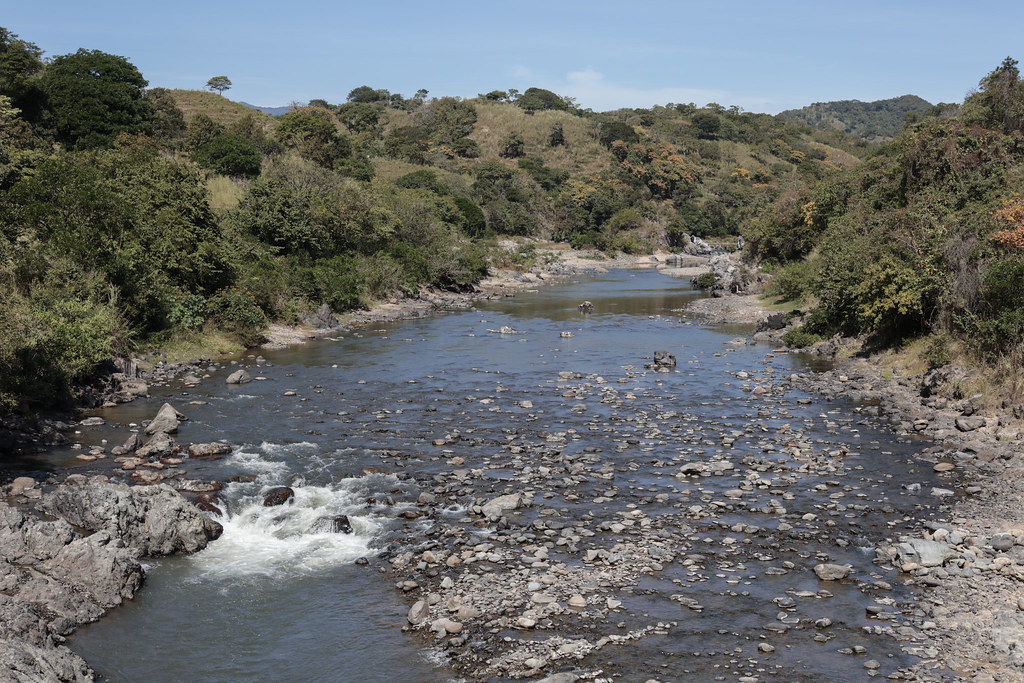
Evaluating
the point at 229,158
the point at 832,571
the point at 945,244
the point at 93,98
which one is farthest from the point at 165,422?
the point at 93,98

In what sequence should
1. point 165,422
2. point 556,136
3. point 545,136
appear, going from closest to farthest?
Result: point 165,422
point 556,136
point 545,136

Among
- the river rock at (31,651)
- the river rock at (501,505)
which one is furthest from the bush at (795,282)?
the river rock at (31,651)

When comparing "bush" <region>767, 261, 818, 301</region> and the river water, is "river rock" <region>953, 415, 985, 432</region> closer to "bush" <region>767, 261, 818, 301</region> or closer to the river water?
the river water

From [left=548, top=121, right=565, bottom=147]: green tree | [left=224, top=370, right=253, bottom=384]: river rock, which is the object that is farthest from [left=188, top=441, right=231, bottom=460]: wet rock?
[left=548, top=121, right=565, bottom=147]: green tree

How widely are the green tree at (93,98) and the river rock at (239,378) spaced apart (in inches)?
1624

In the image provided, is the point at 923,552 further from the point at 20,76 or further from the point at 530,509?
the point at 20,76

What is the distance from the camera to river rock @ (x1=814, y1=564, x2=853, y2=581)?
45.1 feet

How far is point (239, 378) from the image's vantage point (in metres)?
29.5

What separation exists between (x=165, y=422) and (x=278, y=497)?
711cm

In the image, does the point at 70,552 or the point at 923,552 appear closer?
the point at 70,552

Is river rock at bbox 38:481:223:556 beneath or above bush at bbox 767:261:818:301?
beneath

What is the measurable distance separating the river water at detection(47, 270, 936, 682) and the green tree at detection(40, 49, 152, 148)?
4038cm

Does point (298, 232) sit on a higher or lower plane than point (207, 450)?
higher

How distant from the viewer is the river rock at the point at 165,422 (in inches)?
884
